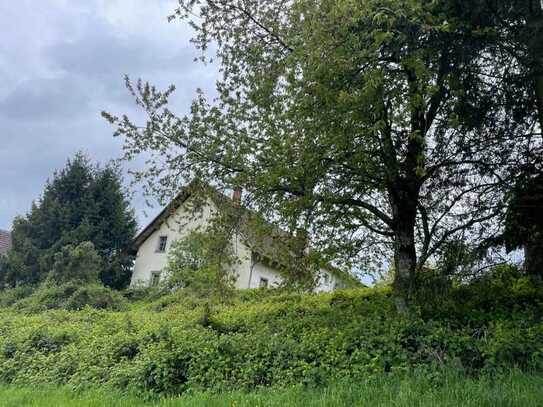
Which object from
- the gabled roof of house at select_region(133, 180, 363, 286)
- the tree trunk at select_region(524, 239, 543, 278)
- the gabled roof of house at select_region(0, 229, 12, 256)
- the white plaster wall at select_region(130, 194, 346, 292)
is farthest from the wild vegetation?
the gabled roof of house at select_region(0, 229, 12, 256)

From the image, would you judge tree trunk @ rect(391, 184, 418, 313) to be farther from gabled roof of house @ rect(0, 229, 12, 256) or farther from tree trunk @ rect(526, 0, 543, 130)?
gabled roof of house @ rect(0, 229, 12, 256)

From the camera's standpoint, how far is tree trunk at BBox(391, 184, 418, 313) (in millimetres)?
8789

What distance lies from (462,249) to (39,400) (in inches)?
263

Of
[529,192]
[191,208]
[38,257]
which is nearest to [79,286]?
[38,257]

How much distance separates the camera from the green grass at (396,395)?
4371 millimetres

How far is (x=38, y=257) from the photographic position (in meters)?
24.6

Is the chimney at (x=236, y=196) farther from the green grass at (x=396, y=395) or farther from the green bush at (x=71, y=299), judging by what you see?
the green bush at (x=71, y=299)

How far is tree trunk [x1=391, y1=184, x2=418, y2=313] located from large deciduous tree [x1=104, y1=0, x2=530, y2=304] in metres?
0.02

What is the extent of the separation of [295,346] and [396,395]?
2253 millimetres

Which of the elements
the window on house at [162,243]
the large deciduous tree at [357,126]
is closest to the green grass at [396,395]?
the large deciduous tree at [357,126]

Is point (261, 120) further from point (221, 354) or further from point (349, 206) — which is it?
point (221, 354)

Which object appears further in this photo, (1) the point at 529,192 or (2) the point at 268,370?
(1) the point at 529,192

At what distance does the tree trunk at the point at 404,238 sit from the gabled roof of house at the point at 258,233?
153 centimetres

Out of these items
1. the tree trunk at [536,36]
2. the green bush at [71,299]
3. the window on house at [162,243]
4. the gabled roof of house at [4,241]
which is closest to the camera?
the tree trunk at [536,36]
